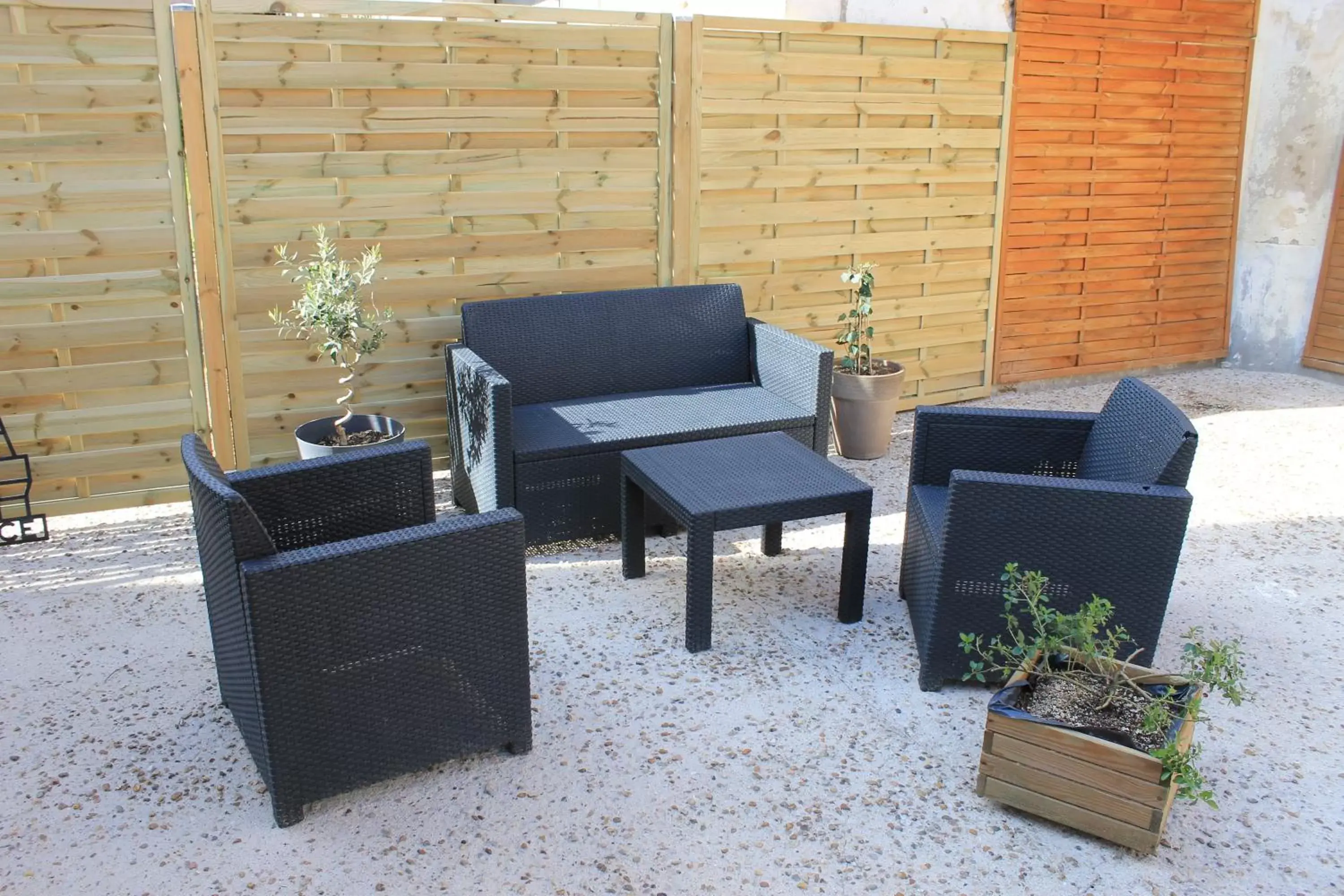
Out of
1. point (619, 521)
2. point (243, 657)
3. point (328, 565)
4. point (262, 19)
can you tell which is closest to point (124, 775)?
point (243, 657)

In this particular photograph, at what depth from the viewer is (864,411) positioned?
6.16m

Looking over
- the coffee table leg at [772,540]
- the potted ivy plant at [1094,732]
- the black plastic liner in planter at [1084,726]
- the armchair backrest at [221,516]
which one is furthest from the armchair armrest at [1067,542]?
the armchair backrest at [221,516]

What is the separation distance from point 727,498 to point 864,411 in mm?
2283

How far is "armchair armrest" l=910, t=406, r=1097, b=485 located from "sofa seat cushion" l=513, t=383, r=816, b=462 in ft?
3.22

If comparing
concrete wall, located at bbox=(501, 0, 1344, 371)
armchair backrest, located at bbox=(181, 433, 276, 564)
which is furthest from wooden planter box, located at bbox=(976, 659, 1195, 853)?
concrete wall, located at bbox=(501, 0, 1344, 371)

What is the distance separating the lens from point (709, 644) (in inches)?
161

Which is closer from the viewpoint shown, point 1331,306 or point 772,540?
point 772,540

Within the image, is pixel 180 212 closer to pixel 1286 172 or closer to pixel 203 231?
pixel 203 231

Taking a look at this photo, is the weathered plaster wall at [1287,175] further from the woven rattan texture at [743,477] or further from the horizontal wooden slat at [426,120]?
the woven rattan texture at [743,477]

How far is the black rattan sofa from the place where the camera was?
4809 mm

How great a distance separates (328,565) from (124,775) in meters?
1.04

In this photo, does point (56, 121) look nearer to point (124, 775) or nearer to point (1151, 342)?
point (124, 775)

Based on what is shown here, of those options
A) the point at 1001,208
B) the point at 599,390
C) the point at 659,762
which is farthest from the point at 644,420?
the point at 1001,208

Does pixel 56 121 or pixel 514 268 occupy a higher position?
pixel 56 121
